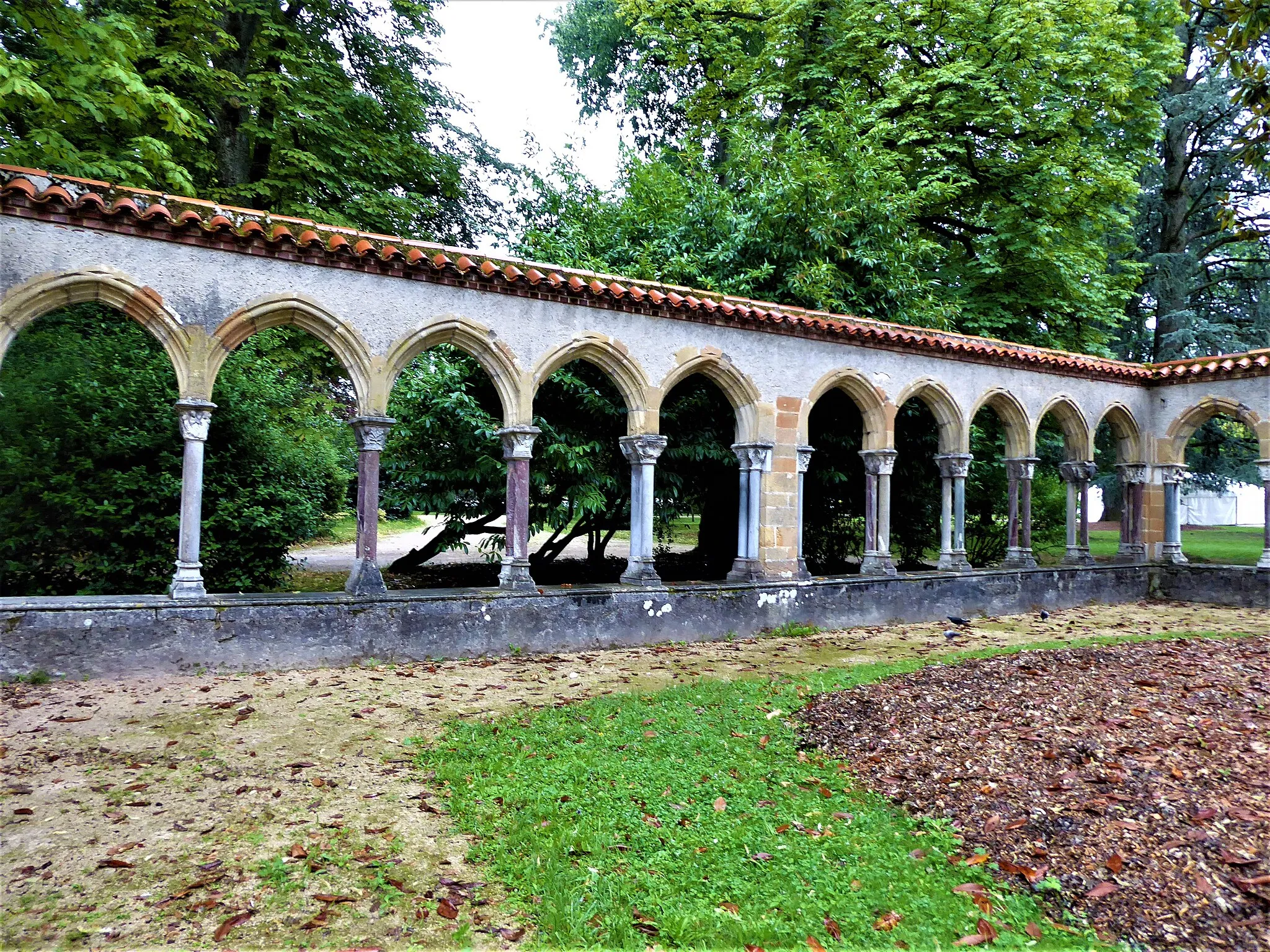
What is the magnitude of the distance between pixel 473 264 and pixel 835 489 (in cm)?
655

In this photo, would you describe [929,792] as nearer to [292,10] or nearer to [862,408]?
[862,408]

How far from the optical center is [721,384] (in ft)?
28.1

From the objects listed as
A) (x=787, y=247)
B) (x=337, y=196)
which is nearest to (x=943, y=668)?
(x=787, y=247)

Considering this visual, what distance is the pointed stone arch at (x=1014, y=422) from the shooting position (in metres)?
10.7

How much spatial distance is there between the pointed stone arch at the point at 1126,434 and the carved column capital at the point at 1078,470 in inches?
36.4

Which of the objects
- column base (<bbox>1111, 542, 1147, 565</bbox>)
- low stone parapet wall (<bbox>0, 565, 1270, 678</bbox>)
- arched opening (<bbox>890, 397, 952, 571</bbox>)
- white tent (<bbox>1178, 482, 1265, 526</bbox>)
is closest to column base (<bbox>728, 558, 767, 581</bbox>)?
low stone parapet wall (<bbox>0, 565, 1270, 678</bbox>)

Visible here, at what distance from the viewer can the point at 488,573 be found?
10.8 meters

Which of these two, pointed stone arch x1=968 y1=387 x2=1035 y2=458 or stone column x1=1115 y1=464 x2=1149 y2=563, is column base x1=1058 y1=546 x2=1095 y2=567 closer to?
stone column x1=1115 y1=464 x2=1149 y2=563


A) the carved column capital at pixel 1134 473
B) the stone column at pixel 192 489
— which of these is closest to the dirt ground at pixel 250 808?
the stone column at pixel 192 489

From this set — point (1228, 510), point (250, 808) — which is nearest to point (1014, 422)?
point (250, 808)

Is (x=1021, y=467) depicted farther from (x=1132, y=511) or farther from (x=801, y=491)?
(x=801, y=491)

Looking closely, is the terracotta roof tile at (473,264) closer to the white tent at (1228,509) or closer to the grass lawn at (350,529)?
the grass lawn at (350,529)

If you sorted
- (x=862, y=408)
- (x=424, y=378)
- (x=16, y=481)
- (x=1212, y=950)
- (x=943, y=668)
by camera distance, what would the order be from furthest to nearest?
(x=862, y=408) → (x=424, y=378) → (x=16, y=481) → (x=943, y=668) → (x=1212, y=950)

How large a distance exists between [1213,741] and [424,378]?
770cm
